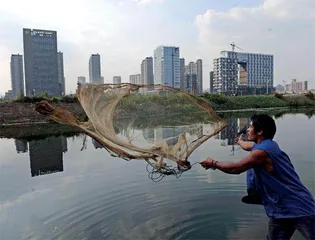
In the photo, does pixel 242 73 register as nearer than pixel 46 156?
No

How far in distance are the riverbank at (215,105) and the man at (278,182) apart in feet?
41.5

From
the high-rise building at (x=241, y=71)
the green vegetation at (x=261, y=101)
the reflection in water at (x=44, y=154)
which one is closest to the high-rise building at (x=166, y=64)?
the green vegetation at (x=261, y=101)

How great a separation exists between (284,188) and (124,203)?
4.37 metres

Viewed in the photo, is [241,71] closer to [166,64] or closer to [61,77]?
[166,64]

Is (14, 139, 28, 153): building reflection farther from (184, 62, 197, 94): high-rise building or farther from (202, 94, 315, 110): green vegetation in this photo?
(184, 62, 197, 94): high-rise building

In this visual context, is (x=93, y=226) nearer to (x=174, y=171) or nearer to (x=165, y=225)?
(x=165, y=225)

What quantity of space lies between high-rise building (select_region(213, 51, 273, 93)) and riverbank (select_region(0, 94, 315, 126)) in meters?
23.6

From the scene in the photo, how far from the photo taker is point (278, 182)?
9.15ft

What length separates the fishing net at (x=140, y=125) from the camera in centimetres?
391

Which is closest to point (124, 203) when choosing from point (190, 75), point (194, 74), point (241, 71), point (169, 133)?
point (169, 133)

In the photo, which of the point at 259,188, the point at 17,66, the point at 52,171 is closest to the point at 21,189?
the point at 52,171

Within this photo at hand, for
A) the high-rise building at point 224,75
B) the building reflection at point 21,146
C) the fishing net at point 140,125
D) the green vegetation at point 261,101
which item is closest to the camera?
the fishing net at point 140,125

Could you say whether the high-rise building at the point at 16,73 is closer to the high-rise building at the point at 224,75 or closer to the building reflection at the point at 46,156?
the high-rise building at the point at 224,75

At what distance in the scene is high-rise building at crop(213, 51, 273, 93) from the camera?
7519 cm
